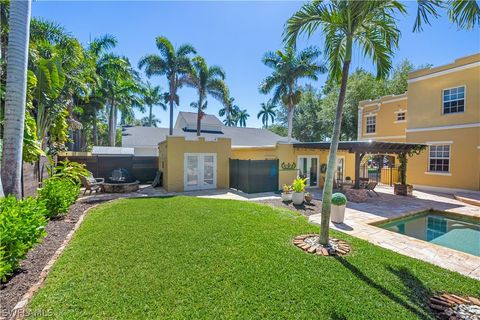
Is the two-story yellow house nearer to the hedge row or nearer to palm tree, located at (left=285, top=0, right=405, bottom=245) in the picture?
palm tree, located at (left=285, top=0, right=405, bottom=245)

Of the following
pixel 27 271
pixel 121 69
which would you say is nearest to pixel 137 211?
pixel 27 271

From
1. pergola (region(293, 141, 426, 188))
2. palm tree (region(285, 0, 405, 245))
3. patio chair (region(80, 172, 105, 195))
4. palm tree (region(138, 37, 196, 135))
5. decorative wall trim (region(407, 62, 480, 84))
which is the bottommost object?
patio chair (region(80, 172, 105, 195))

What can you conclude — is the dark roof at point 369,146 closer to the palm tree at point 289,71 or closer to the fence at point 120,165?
the palm tree at point 289,71

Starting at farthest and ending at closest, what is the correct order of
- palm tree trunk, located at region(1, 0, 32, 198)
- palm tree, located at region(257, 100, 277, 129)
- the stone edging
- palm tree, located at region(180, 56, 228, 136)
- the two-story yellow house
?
palm tree, located at region(257, 100, 277, 129), palm tree, located at region(180, 56, 228, 136), the two-story yellow house, palm tree trunk, located at region(1, 0, 32, 198), the stone edging

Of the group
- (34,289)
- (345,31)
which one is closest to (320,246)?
(345,31)

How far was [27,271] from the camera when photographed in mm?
4238

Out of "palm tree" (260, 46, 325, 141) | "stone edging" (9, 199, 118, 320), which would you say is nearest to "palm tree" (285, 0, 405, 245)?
"stone edging" (9, 199, 118, 320)

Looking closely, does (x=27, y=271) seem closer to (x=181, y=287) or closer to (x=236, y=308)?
(x=181, y=287)

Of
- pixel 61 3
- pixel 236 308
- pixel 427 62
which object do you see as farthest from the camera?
pixel 427 62

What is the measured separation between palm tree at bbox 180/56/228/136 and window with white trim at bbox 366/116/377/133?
14583mm

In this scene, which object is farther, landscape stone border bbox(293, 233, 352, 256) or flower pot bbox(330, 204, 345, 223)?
flower pot bbox(330, 204, 345, 223)

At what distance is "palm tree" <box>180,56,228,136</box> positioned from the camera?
19.9 m

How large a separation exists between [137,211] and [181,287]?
18.5 ft

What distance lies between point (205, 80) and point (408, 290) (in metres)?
19.7
